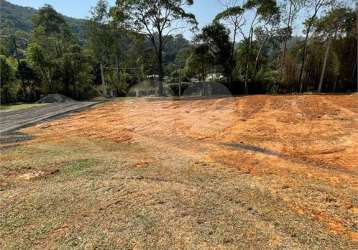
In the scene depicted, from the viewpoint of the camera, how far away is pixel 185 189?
2557 millimetres

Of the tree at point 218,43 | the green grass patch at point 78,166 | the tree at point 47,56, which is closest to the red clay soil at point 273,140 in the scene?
the green grass patch at point 78,166

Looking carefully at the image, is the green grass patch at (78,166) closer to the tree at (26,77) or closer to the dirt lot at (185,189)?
the dirt lot at (185,189)

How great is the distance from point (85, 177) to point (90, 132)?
2488mm

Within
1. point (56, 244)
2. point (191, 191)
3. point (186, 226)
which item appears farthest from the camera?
point (191, 191)

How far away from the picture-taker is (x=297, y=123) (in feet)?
17.4

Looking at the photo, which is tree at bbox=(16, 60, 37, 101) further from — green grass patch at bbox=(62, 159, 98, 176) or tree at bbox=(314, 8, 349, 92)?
tree at bbox=(314, 8, 349, 92)

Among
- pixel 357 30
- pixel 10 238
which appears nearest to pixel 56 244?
pixel 10 238

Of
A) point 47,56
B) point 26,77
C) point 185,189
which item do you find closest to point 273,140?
point 185,189

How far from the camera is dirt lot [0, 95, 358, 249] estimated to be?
184 cm

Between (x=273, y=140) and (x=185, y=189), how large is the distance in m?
2.21

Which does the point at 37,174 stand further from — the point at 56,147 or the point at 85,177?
the point at 56,147

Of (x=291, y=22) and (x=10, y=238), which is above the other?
(x=291, y=22)

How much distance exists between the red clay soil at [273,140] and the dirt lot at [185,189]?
0.02m

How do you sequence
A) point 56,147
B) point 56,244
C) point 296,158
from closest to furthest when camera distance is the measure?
point 56,244 < point 296,158 < point 56,147
